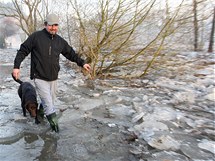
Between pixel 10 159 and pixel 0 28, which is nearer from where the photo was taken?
pixel 10 159

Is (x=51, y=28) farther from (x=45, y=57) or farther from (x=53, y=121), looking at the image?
(x=53, y=121)

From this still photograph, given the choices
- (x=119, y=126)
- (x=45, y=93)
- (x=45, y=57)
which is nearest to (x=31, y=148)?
(x=45, y=93)

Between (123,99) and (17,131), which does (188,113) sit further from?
(17,131)

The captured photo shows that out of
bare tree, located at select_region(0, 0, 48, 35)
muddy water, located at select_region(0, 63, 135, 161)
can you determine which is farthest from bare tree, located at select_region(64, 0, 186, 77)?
bare tree, located at select_region(0, 0, 48, 35)

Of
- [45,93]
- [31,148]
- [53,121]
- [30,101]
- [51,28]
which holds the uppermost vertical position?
[51,28]

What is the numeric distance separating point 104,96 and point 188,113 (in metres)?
2.58

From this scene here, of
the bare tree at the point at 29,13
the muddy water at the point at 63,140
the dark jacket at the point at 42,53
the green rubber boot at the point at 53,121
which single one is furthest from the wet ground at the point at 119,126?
the bare tree at the point at 29,13

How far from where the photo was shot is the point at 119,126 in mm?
Result: 5117

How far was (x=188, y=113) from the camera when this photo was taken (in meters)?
5.90

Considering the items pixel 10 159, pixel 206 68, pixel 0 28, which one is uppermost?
pixel 0 28

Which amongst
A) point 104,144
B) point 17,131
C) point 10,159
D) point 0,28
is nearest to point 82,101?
point 17,131

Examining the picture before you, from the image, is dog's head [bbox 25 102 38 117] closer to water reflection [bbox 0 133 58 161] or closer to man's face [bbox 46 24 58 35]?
water reflection [bbox 0 133 58 161]

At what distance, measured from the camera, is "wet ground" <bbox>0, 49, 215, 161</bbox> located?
396 centimetres

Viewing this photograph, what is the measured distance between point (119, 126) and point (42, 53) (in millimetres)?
1893
